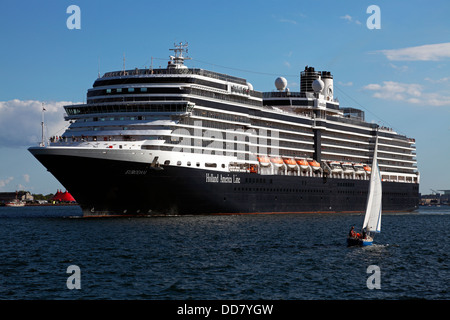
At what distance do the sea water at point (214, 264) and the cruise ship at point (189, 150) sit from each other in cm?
730

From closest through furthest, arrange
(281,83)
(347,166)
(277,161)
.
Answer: (277,161) < (347,166) < (281,83)

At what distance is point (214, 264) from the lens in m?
38.5

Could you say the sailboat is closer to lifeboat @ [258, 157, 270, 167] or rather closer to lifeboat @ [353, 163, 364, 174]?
lifeboat @ [258, 157, 270, 167]

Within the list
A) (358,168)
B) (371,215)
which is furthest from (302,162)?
(371,215)

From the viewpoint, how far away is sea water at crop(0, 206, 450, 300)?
1208 inches

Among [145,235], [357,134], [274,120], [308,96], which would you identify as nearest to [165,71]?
[274,120]

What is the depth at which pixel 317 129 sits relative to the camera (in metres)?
104

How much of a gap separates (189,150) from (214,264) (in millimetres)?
35869

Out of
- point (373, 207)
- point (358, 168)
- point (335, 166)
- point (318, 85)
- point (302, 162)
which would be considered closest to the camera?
point (373, 207)

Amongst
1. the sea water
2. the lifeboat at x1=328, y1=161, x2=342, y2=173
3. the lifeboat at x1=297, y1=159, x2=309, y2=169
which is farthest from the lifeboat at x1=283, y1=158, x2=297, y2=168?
the sea water

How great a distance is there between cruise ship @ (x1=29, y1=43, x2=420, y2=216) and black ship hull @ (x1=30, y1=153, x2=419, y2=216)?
11 centimetres

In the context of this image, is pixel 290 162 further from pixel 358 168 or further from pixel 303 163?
pixel 358 168

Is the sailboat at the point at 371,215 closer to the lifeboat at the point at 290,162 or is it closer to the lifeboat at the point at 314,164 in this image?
the lifeboat at the point at 290,162

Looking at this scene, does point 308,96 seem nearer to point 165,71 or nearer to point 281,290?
point 165,71
